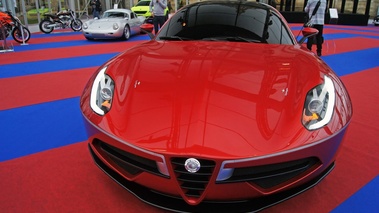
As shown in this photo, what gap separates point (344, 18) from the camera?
1947 cm

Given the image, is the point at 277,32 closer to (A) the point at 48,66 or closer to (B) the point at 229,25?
(B) the point at 229,25

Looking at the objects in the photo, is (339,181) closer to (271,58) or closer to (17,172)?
(271,58)

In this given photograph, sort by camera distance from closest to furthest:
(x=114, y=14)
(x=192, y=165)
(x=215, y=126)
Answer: (x=192, y=165)
(x=215, y=126)
(x=114, y=14)

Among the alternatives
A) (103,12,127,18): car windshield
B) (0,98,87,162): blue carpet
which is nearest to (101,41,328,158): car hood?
(0,98,87,162): blue carpet

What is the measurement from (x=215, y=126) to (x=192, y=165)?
0.24m

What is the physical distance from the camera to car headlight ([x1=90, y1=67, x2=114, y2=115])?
5.65 ft

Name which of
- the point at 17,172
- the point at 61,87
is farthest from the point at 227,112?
the point at 61,87

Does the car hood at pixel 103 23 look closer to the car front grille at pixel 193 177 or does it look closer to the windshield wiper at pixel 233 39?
the windshield wiper at pixel 233 39

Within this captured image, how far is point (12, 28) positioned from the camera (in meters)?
9.26

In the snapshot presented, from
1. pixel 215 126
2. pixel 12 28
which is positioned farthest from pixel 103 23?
pixel 215 126

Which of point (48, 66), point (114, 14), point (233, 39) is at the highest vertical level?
point (233, 39)

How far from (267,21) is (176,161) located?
6.10 ft

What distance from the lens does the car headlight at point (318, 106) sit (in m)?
1.54

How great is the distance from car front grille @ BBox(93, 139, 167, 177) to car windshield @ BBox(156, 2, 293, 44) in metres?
1.34
